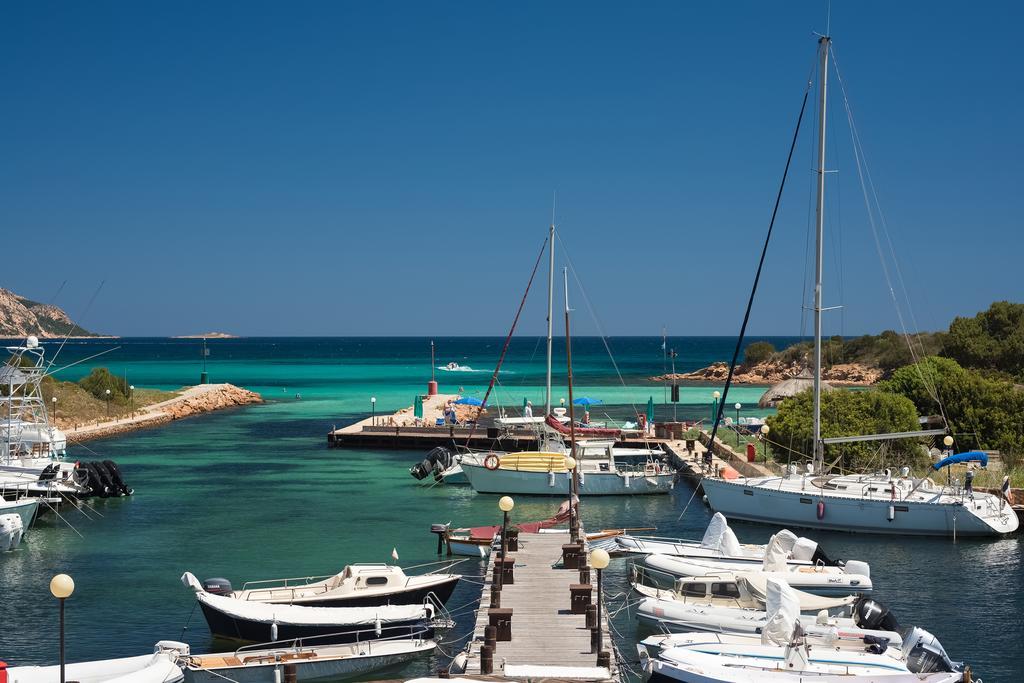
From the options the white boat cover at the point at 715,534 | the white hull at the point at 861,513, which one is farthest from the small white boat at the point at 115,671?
the white hull at the point at 861,513

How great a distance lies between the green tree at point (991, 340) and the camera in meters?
73.0

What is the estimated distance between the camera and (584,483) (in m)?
45.5

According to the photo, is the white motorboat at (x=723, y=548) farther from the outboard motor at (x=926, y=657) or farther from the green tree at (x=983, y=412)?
the green tree at (x=983, y=412)

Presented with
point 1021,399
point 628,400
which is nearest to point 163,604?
point 1021,399

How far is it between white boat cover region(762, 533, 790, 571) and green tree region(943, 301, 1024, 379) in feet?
162

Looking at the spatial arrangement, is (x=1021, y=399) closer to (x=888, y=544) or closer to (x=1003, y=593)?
(x=888, y=544)

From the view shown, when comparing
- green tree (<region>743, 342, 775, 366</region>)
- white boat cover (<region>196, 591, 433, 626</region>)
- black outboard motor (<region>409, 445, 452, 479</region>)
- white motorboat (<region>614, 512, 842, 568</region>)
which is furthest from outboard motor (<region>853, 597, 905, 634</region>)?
green tree (<region>743, 342, 775, 366</region>)

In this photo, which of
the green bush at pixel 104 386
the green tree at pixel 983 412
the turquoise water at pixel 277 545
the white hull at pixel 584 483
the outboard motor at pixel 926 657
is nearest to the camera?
the outboard motor at pixel 926 657

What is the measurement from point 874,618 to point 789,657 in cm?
513

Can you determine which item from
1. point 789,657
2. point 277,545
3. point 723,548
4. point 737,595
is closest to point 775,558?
point 723,548

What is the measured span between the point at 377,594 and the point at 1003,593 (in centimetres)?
1772

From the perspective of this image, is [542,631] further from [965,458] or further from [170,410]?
[170,410]

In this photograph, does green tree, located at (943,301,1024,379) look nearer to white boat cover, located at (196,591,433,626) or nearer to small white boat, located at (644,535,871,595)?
small white boat, located at (644,535,871,595)

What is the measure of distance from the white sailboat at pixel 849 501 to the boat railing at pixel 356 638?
17.7m
